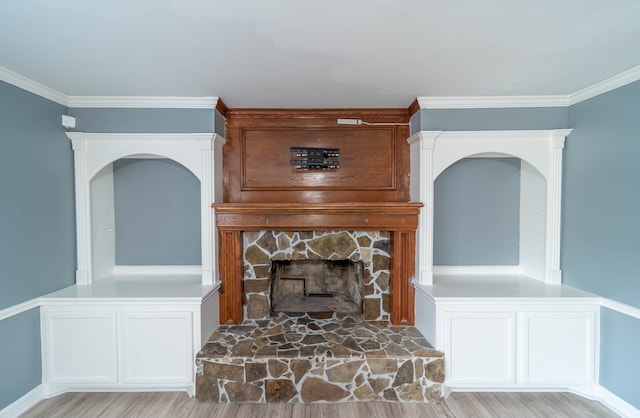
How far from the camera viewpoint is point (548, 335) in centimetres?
257

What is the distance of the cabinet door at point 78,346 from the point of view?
8.39 feet

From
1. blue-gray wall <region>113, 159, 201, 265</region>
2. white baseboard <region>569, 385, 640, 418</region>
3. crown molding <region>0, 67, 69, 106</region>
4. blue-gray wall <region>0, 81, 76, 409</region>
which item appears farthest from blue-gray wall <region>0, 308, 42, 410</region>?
white baseboard <region>569, 385, 640, 418</region>

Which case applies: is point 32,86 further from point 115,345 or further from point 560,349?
point 560,349

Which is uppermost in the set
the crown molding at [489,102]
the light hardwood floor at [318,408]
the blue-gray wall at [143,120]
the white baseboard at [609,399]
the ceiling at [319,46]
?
the ceiling at [319,46]

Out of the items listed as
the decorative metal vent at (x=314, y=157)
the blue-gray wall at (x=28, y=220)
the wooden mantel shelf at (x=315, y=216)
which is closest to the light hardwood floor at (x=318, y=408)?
the blue-gray wall at (x=28, y=220)

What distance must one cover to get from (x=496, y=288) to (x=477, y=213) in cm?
93

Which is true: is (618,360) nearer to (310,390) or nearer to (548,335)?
(548,335)

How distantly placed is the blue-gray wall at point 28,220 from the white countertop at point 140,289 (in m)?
0.19

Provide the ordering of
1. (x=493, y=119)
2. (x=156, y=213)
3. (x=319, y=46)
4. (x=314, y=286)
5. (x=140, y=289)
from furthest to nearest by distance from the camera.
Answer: (x=314, y=286) < (x=156, y=213) < (x=493, y=119) < (x=140, y=289) < (x=319, y=46)

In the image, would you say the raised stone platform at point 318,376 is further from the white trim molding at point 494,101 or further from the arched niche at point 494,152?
the white trim molding at point 494,101

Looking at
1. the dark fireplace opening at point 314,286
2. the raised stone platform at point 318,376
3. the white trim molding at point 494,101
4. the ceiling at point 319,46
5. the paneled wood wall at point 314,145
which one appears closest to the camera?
the ceiling at point 319,46

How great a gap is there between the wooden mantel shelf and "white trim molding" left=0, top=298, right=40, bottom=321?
1552 millimetres

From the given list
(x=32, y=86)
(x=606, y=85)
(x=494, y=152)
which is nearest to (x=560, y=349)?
(x=494, y=152)

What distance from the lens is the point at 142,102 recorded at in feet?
9.59
